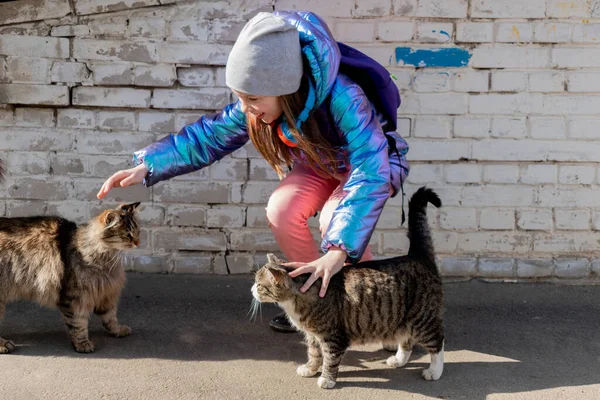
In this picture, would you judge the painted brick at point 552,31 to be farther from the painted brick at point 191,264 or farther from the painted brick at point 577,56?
the painted brick at point 191,264

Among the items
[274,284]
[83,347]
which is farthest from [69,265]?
[274,284]

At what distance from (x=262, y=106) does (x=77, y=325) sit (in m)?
1.72

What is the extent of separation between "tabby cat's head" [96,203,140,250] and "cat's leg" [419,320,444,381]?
1784 mm

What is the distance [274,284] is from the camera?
3.49 metres

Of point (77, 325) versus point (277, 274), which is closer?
point (277, 274)

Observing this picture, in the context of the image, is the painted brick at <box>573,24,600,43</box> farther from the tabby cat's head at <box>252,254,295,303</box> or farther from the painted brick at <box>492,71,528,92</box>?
the tabby cat's head at <box>252,254,295,303</box>

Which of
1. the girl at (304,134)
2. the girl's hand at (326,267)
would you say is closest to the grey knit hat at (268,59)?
the girl at (304,134)

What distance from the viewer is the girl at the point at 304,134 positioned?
3.28 m

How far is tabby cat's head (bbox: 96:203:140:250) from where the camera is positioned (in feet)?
12.8

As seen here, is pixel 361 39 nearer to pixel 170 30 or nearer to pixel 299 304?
pixel 170 30

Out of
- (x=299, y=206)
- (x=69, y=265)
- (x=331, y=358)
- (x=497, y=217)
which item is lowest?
(x=331, y=358)

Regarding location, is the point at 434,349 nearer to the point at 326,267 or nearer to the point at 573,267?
the point at 326,267

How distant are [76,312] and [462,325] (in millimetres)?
2457

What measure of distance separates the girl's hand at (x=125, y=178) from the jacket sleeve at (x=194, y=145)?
0.04 m
